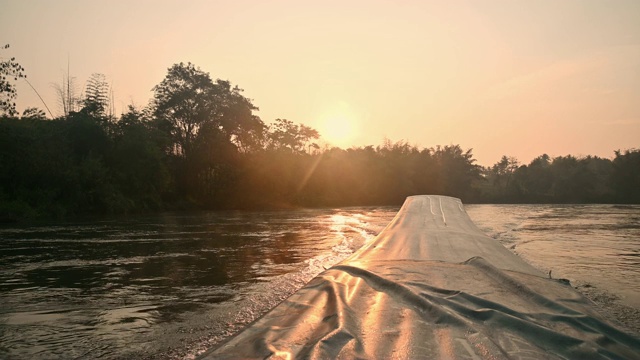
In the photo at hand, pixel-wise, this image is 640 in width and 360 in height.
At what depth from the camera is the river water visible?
380 cm

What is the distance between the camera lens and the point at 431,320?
2951 mm

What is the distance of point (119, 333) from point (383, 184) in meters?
45.6

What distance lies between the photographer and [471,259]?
16.6 feet

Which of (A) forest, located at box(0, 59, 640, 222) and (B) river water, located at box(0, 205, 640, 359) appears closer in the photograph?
(B) river water, located at box(0, 205, 640, 359)

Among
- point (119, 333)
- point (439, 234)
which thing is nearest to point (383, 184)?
point (439, 234)

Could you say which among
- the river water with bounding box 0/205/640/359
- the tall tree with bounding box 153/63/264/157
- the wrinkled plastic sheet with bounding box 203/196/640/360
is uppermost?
the tall tree with bounding box 153/63/264/157

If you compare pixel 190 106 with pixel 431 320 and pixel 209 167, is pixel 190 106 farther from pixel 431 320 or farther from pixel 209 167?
pixel 431 320

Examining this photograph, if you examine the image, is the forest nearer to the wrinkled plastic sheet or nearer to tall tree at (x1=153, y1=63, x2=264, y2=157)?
tall tree at (x1=153, y1=63, x2=264, y2=157)

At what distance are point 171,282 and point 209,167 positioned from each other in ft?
97.9

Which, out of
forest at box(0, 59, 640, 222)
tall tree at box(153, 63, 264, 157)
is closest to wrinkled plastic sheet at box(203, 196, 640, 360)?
forest at box(0, 59, 640, 222)

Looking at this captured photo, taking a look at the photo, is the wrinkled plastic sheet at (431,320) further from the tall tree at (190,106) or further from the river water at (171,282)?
the tall tree at (190,106)

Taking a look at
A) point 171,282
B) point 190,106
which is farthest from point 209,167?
point 171,282

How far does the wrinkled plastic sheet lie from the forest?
19.9m

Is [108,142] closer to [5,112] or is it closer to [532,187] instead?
[5,112]
